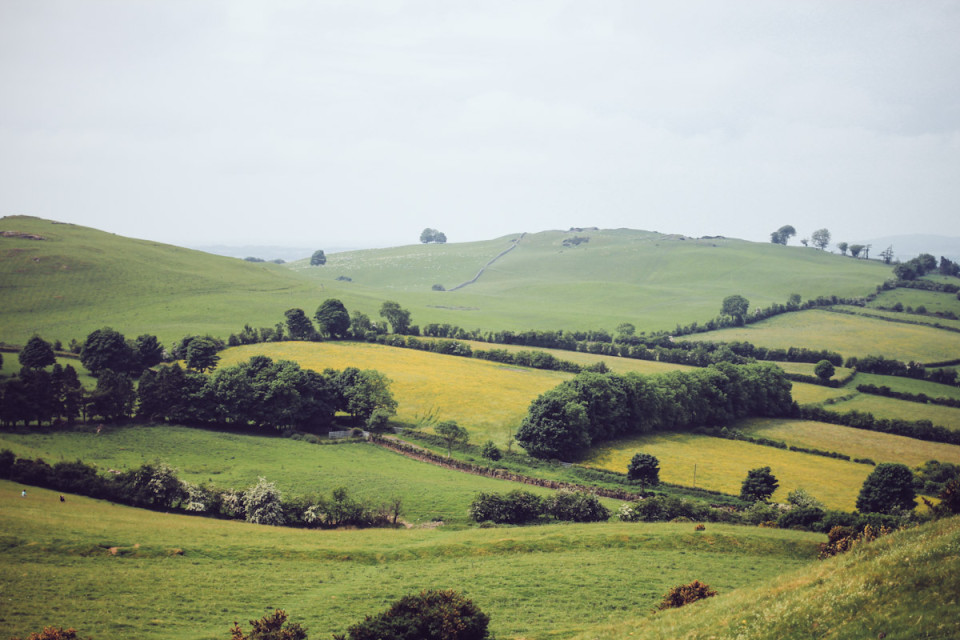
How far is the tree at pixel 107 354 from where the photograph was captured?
8112cm

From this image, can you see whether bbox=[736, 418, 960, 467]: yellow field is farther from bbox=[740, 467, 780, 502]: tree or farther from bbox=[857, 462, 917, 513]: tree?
bbox=[740, 467, 780, 502]: tree

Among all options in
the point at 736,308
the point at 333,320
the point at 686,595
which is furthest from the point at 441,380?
the point at 736,308

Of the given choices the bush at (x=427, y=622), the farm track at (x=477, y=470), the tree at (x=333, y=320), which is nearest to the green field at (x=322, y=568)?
the bush at (x=427, y=622)

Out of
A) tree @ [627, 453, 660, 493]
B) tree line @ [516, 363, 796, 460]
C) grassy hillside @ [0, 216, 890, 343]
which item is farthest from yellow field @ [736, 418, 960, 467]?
grassy hillside @ [0, 216, 890, 343]

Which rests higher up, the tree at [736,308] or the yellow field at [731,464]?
the tree at [736,308]

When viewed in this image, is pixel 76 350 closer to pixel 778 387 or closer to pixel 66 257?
pixel 66 257

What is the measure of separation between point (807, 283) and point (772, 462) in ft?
494

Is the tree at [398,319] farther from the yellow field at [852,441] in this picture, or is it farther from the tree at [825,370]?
the tree at [825,370]

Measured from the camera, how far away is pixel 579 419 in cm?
6506

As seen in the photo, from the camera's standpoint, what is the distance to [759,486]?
172 ft

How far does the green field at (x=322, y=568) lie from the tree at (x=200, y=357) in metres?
45.2

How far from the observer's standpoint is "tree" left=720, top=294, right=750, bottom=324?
491 feet

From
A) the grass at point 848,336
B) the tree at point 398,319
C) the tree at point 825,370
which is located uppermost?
the grass at point 848,336

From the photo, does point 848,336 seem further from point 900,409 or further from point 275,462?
point 275,462
